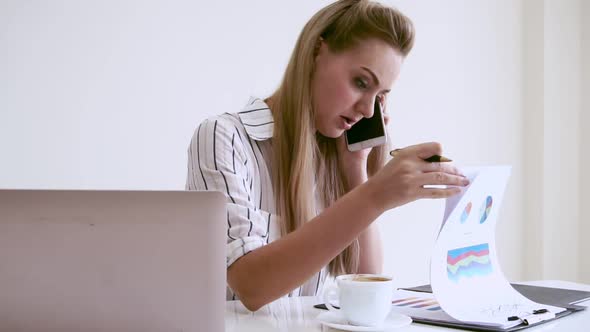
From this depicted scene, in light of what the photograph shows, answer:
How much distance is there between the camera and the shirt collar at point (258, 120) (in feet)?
4.86

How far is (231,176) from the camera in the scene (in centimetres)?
133

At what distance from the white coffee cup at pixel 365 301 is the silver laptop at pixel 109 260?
0.35m

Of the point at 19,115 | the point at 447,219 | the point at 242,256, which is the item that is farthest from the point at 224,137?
the point at 19,115

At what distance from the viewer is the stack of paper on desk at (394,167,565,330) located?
108 cm

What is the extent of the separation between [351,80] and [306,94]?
0.11 metres

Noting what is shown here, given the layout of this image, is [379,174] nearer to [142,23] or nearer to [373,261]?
[373,261]

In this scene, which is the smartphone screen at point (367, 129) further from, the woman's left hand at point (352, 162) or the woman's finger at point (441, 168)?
the woman's finger at point (441, 168)

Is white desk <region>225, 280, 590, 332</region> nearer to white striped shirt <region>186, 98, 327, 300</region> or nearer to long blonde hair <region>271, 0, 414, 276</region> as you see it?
white striped shirt <region>186, 98, 327, 300</region>

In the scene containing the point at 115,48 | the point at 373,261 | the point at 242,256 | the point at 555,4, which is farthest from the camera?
the point at 555,4

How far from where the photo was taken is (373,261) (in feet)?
5.41

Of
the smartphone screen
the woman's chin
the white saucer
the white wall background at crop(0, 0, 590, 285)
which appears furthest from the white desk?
the white wall background at crop(0, 0, 590, 285)

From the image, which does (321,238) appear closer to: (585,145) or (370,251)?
(370,251)

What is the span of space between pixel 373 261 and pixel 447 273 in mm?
525

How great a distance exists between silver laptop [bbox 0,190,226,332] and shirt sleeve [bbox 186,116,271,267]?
51 centimetres
